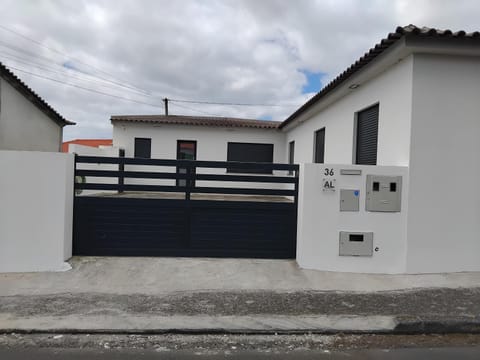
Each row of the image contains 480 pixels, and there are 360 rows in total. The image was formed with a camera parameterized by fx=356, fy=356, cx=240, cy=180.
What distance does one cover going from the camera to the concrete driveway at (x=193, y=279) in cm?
504

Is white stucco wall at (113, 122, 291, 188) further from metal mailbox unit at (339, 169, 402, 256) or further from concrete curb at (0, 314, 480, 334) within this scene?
concrete curb at (0, 314, 480, 334)

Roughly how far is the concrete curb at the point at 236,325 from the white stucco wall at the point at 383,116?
2737 mm

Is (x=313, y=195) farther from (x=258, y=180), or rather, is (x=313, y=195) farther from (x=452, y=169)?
(x=452, y=169)

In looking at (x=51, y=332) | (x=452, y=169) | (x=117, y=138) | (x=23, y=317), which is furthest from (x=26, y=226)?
(x=117, y=138)

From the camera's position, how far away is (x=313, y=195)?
5.95 m

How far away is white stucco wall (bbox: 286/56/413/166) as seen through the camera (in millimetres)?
5926

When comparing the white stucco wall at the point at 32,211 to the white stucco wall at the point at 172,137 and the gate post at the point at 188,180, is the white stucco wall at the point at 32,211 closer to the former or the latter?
the gate post at the point at 188,180

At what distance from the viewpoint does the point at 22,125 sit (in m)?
11.9

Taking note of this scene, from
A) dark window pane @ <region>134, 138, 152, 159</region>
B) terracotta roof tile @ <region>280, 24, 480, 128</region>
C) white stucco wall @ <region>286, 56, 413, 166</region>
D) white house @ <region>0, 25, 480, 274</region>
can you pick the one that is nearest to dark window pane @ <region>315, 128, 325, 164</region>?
white stucco wall @ <region>286, 56, 413, 166</region>

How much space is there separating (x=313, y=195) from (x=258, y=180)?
38.5 inches

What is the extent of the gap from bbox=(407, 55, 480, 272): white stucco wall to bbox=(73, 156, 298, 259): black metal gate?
2021mm

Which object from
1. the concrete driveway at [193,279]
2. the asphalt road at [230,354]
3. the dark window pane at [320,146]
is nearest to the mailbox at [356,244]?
the concrete driveway at [193,279]

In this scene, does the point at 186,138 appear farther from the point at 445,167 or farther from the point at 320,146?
the point at 445,167

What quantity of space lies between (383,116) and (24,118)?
11.3m
